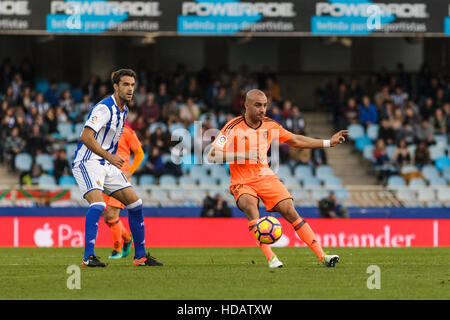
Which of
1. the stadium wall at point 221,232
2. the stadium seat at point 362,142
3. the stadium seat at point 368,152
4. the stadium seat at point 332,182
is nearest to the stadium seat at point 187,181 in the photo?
the stadium wall at point 221,232

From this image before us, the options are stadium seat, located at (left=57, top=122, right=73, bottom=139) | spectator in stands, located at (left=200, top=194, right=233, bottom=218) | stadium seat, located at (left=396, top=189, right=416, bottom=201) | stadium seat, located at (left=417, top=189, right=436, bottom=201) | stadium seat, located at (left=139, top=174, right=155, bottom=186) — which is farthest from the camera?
stadium seat, located at (left=57, top=122, right=73, bottom=139)

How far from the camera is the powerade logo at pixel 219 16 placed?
936 inches

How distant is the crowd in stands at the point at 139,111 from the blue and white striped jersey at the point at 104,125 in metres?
11.8

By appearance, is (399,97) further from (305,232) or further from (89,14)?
(305,232)

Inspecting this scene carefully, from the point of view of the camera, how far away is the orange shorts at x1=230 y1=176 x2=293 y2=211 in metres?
11.1

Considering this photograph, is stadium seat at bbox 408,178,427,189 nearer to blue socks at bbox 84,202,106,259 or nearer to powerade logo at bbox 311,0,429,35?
powerade logo at bbox 311,0,429,35

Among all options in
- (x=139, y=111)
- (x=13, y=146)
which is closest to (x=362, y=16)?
(x=139, y=111)

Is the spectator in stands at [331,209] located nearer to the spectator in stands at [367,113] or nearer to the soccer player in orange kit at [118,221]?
the spectator in stands at [367,113]

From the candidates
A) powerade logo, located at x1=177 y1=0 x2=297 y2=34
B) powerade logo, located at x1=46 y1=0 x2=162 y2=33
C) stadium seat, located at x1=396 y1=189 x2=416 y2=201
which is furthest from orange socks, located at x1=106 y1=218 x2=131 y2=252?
powerade logo, located at x1=177 y1=0 x2=297 y2=34

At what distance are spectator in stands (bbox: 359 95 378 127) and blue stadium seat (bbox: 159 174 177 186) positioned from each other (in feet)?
21.0

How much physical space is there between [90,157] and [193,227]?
9491 millimetres

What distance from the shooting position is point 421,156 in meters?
25.0

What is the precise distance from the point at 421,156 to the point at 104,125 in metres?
15.4
